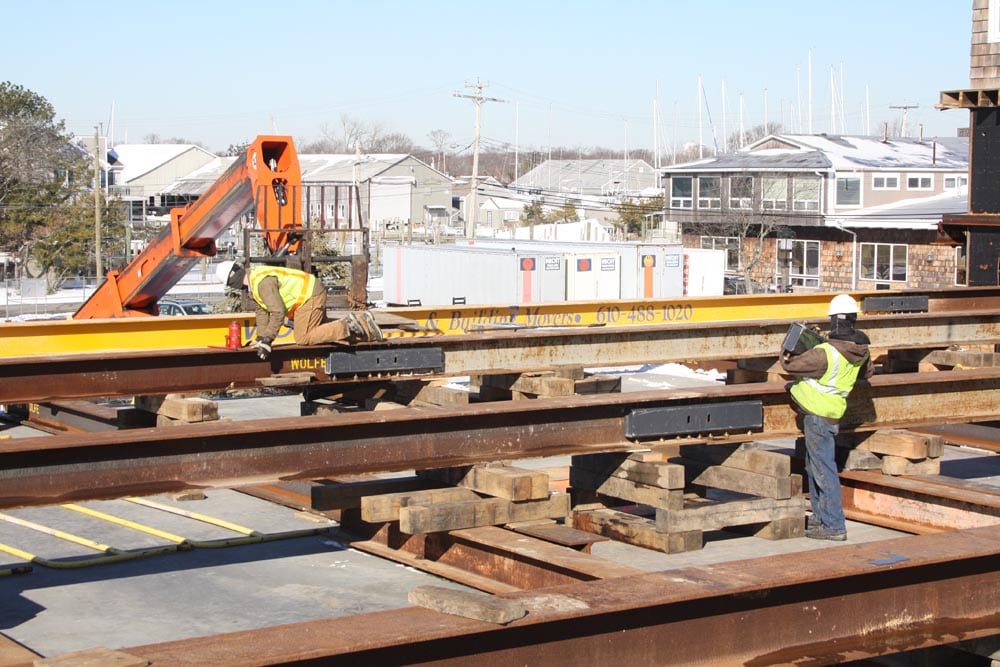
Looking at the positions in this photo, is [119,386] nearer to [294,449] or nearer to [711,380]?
[294,449]

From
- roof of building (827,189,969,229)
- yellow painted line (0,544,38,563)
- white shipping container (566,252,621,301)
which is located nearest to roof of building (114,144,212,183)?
white shipping container (566,252,621,301)

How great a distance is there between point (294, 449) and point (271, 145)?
847 centimetres

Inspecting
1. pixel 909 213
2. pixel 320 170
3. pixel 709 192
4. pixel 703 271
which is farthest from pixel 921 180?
pixel 320 170

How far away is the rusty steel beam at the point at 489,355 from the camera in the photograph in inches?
376

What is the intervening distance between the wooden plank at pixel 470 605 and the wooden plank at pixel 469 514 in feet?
8.04

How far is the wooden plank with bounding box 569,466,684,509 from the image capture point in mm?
7828

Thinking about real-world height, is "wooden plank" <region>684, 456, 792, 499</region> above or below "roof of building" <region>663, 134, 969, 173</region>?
below

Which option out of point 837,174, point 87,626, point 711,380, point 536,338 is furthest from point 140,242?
point 87,626

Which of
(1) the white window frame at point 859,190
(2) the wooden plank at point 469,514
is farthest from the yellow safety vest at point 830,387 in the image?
(1) the white window frame at point 859,190

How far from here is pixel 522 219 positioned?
91.6 m

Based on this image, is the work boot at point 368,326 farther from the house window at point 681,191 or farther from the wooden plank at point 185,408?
the house window at point 681,191

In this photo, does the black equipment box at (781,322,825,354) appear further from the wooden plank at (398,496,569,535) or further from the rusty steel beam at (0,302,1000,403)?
the rusty steel beam at (0,302,1000,403)

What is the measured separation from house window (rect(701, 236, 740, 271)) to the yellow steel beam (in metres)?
33.3

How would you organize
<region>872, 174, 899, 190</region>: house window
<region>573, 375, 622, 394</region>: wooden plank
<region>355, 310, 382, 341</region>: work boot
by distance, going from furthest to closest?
<region>872, 174, 899, 190</region>: house window → <region>573, 375, 622, 394</region>: wooden plank → <region>355, 310, 382, 341</region>: work boot
